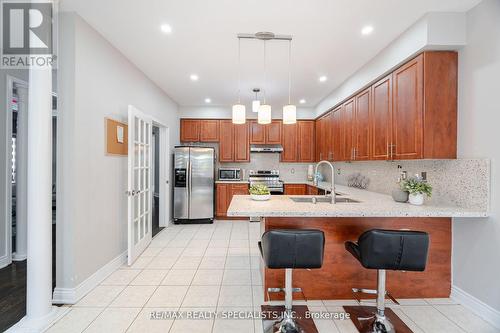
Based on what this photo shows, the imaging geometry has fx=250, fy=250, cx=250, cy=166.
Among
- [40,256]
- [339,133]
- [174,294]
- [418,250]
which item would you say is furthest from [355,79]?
[40,256]

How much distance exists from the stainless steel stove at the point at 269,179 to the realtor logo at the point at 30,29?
13.7ft

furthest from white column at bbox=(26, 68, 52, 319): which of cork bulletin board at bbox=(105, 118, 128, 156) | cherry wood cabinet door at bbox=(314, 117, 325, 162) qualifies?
cherry wood cabinet door at bbox=(314, 117, 325, 162)

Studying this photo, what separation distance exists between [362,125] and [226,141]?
321 cm

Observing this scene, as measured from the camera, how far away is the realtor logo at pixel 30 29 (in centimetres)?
207

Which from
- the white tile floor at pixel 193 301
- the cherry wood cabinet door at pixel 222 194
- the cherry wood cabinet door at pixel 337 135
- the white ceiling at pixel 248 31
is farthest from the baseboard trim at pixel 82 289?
the cherry wood cabinet door at pixel 337 135

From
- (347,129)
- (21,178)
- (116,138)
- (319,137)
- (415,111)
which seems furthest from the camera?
(319,137)

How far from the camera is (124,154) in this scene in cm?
325

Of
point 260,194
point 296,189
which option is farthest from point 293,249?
point 296,189

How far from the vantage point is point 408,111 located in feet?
8.55

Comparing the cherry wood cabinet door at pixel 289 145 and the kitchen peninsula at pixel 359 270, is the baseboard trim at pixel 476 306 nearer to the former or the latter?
the kitchen peninsula at pixel 359 270

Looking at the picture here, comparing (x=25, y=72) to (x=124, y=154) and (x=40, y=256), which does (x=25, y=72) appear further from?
(x=40, y=256)

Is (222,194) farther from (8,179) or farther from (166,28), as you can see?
(166,28)

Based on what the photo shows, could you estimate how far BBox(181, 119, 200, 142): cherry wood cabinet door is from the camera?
592 centimetres

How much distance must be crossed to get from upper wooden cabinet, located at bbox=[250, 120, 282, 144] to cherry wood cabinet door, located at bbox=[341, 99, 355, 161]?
1.97 m
